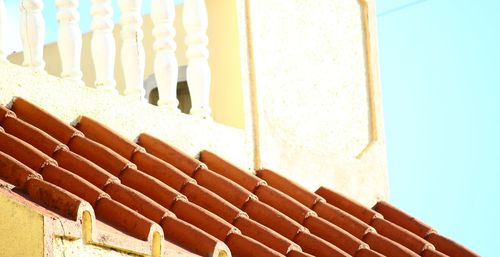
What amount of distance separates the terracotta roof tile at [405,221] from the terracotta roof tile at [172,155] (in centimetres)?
173

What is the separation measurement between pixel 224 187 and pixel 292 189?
77 centimetres

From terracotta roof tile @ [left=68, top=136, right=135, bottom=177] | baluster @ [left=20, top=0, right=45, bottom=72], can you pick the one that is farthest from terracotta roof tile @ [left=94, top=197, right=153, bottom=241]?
baluster @ [left=20, top=0, right=45, bottom=72]

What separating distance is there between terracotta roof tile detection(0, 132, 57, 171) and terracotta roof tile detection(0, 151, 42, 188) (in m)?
0.21

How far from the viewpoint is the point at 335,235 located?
771 cm

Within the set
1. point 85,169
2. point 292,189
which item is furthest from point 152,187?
point 292,189

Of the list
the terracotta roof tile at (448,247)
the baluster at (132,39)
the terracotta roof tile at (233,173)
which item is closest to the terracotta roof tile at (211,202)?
the terracotta roof tile at (233,173)

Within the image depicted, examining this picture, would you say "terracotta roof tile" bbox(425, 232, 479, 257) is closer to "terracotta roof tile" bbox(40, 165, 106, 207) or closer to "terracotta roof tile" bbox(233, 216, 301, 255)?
"terracotta roof tile" bbox(233, 216, 301, 255)

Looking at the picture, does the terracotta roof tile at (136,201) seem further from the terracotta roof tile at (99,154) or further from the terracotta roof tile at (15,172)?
the terracotta roof tile at (15,172)

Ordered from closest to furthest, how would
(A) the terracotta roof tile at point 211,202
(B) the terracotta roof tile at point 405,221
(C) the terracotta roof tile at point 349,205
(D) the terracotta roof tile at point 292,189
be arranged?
1. (A) the terracotta roof tile at point 211,202
2. (D) the terracotta roof tile at point 292,189
3. (C) the terracotta roof tile at point 349,205
4. (B) the terracotta roof tile at point 405,221

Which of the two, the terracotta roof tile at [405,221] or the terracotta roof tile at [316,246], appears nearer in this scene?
the terracotta roof tile at [316,246]

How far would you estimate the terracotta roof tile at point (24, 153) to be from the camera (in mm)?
6355


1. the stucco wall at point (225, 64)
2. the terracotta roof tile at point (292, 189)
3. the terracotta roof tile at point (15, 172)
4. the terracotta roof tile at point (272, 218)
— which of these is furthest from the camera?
the stucco wall at point (225, 64)

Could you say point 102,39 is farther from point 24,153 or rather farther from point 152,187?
point 24,153

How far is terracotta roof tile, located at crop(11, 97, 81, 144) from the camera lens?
6.96 m
